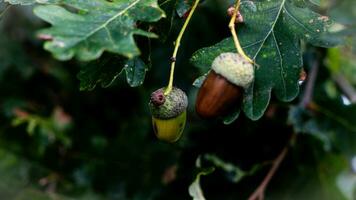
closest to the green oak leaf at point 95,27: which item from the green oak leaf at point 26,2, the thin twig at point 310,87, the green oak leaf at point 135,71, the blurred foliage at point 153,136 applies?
the green oak leaf at point 26,2

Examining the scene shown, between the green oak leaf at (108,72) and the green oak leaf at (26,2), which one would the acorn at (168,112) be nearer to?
the green oak leaf at (108,72)

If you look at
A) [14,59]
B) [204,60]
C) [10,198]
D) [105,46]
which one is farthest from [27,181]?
[105,46]

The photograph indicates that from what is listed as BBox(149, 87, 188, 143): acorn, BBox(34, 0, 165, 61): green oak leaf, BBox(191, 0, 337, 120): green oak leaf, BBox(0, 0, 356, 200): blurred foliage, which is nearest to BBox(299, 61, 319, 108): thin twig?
BBox(0, 0, 356, 200): blurred foliage

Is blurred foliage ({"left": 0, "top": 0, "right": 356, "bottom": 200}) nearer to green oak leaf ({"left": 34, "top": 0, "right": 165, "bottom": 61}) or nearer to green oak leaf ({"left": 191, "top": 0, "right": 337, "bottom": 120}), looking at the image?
green oak leaf ({"left": 191, "top": 0, "right": 337, "bottom": 120})

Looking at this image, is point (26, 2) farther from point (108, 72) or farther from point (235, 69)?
point (235, 69)

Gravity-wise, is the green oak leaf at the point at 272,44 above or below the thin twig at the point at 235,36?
below

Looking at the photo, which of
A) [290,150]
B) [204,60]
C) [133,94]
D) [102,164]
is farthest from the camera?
[133,94]

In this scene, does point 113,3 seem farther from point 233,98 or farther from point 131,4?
point 233,98
